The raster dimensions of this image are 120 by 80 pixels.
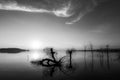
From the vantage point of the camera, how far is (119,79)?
81.7ft

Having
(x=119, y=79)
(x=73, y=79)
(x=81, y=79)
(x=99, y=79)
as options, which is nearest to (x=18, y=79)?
(x=73, y=79)

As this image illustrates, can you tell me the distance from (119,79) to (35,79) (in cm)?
A: 1750

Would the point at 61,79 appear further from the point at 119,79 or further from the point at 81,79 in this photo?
the point at 119,79

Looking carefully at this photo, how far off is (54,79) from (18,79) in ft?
25.2

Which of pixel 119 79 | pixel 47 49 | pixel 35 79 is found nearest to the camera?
pixel 119 79

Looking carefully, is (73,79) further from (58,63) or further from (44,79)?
(58,63)

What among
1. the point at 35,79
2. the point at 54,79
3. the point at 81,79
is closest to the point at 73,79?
the point at 81,79

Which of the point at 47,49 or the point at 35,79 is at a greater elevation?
the point at 47,49

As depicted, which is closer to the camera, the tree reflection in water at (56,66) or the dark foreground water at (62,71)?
the dark foreground water at (62,71)

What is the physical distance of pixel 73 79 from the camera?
26.1 metres

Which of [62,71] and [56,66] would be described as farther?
[56,66]

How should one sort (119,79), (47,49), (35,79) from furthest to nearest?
(47,49) → (35,79) → (119,79)

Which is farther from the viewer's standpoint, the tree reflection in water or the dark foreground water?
the tree reflection in water

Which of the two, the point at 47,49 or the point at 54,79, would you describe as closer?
the point at 54,79
